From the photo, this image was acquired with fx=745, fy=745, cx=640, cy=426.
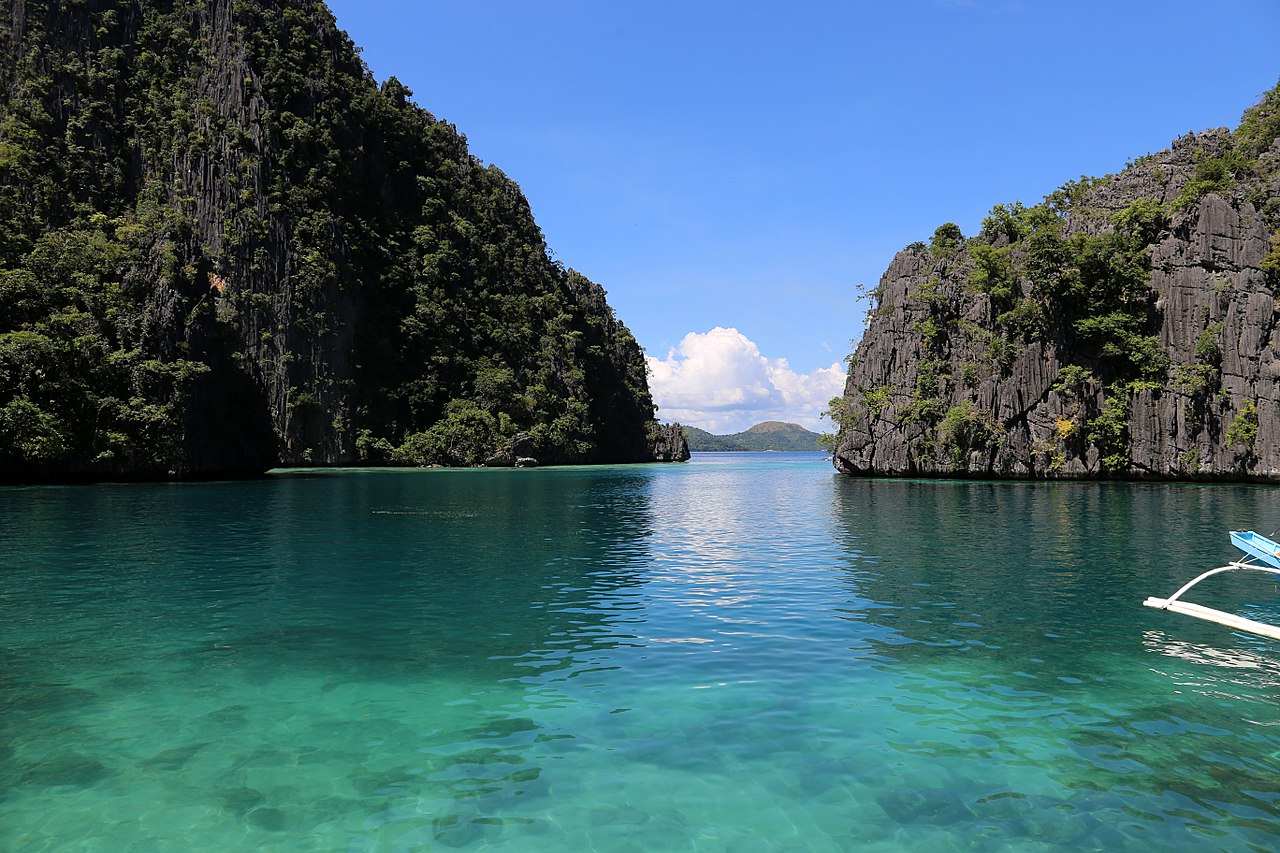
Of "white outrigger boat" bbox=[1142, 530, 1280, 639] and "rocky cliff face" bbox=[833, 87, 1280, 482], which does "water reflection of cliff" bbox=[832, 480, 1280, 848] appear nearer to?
"white outrigger boat" bbox=[1142, 530, 1280, 639]

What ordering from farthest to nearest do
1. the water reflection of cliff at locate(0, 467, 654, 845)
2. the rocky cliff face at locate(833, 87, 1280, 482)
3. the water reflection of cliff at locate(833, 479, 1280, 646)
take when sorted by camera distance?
the rocky cliff face at locate(833, 87, 1280, 482)
the water reflection of cliff at locate(833, 479, 1280, 646)
the water reflection of cliff at locate(0, 467, 654, 845)

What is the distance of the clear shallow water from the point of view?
6.85 metres

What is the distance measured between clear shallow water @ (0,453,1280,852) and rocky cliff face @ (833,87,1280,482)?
4561 cm

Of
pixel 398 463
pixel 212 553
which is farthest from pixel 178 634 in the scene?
pixel 398 463

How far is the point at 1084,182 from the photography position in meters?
77.8

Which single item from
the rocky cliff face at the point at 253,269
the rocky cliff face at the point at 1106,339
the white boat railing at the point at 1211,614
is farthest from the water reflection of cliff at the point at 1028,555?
the rocky cliff face at the point at 253,269

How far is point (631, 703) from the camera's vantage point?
32.4ft

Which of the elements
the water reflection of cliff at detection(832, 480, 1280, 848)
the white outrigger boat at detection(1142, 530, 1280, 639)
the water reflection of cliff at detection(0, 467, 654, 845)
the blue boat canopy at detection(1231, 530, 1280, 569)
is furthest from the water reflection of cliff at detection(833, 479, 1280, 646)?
the water reflection of cliff at detection(0, 467, 654, 845)

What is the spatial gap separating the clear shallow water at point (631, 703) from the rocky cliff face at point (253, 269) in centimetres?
4982

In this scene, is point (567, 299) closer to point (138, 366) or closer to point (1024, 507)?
point (138, 366)

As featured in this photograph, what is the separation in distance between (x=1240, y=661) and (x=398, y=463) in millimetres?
109170

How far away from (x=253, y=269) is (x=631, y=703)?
10474 centimetres

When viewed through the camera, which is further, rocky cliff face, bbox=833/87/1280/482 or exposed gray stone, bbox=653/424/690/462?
exposed gray stone, bbox=653/424/690/462

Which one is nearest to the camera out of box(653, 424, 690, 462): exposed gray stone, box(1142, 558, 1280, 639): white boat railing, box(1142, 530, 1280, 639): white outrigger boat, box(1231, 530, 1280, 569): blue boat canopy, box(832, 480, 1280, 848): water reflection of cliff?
box(832, 480, 1280, 848): water reflection of cliff
